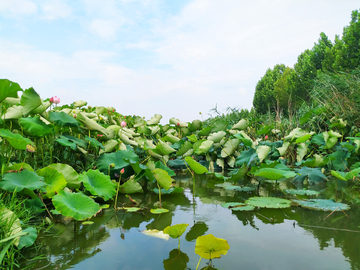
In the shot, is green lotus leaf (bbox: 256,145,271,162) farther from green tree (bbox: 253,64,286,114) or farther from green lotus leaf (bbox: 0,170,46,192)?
green tree (bbox: 253,64,286,114)

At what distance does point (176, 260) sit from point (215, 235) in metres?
0.30

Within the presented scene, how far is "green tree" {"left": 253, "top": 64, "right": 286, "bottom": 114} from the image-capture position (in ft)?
64.6

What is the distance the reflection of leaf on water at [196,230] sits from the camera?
1.14 meters

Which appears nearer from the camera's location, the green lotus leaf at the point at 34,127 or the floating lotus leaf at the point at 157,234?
the floating lotus leaf at the point at 157,234

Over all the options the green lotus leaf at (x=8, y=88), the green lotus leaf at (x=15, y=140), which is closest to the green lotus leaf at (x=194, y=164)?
the green lotus leaf at (x=15, y=140)

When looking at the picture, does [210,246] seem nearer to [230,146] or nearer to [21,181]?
[21,181]

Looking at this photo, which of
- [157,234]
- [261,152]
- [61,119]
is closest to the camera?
[157,234]

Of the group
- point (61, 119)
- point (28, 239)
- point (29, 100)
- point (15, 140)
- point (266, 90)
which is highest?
point (266, 90)

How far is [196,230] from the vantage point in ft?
4.00

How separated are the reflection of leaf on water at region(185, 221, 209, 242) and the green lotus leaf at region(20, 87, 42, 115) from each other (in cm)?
121

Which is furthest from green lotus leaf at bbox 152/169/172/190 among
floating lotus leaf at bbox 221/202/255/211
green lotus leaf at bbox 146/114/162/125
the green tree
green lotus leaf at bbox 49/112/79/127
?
the green tree

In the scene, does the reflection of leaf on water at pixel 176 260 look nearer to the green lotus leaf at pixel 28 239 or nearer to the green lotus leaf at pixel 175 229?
the green lotus leaf at pixel 175 229

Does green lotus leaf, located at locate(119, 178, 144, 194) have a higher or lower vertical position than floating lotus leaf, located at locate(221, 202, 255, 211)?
higher

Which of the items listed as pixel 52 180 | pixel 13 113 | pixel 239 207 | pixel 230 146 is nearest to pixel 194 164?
pixel 239 207
